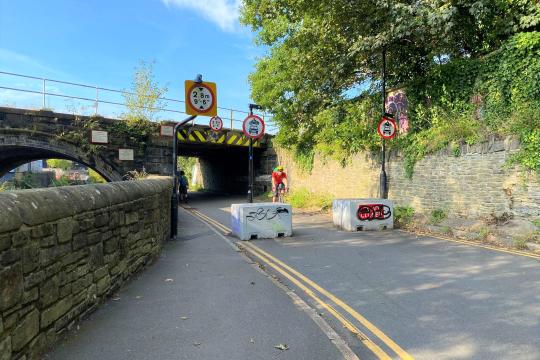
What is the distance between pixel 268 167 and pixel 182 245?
53.7ft

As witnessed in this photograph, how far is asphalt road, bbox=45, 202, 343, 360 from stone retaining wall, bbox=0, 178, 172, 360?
0.28 m

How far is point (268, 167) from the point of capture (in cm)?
2619

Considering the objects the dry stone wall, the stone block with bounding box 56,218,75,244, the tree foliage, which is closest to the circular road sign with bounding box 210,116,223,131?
the tree foliage

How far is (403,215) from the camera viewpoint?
13.7 metres

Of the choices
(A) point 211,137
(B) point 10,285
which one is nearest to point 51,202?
(B) point 10,285

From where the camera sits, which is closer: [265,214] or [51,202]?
[51,202]

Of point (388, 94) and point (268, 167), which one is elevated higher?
point (388, 94)

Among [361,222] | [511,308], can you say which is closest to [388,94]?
[361,222]

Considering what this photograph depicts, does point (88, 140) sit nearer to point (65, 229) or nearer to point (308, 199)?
point (308, 199)

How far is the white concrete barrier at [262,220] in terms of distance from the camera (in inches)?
429

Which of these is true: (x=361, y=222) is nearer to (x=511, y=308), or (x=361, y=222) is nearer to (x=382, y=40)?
(x=382, y=40)

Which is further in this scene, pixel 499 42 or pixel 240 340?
pixel 499 42

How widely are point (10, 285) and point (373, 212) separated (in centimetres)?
1022

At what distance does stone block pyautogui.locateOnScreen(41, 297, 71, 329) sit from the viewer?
12.3 feet
